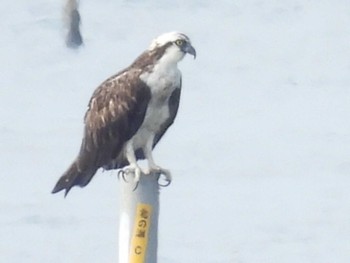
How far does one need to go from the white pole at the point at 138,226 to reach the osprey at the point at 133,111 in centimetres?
81

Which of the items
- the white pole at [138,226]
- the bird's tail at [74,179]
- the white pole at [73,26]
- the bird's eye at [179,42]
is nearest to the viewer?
the white pole at [138,226]

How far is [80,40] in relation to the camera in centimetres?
1257

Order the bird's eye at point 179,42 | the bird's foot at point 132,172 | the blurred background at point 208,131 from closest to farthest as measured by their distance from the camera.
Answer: the bird's foot at point 132,172 < the bird's eye at point 179,42 < the blurred background at point 208,131

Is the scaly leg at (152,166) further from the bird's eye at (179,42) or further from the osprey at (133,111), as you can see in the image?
the bird's eye at (179,42)

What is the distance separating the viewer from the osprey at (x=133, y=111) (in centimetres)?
562

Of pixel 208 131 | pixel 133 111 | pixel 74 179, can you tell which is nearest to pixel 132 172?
pixel 74 179

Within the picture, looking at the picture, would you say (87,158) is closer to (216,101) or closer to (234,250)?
(234,250)

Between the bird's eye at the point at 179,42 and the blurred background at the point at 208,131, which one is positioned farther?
the blurred background at the point at 208,131

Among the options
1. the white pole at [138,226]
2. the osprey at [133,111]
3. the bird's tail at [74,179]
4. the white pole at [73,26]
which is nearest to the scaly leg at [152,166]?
the osprey at [133,111]

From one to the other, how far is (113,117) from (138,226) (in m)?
1.13

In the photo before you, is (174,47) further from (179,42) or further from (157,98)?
(157,98)

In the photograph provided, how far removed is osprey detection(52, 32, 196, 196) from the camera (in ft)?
18.4

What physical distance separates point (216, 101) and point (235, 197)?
1.47 metres

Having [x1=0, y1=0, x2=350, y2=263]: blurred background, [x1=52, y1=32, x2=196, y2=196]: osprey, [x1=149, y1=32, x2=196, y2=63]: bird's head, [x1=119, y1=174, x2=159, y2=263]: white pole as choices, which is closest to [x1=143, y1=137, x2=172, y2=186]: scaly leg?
→ [x1=52, y1=32, x2=196, y2=196]: osprey
